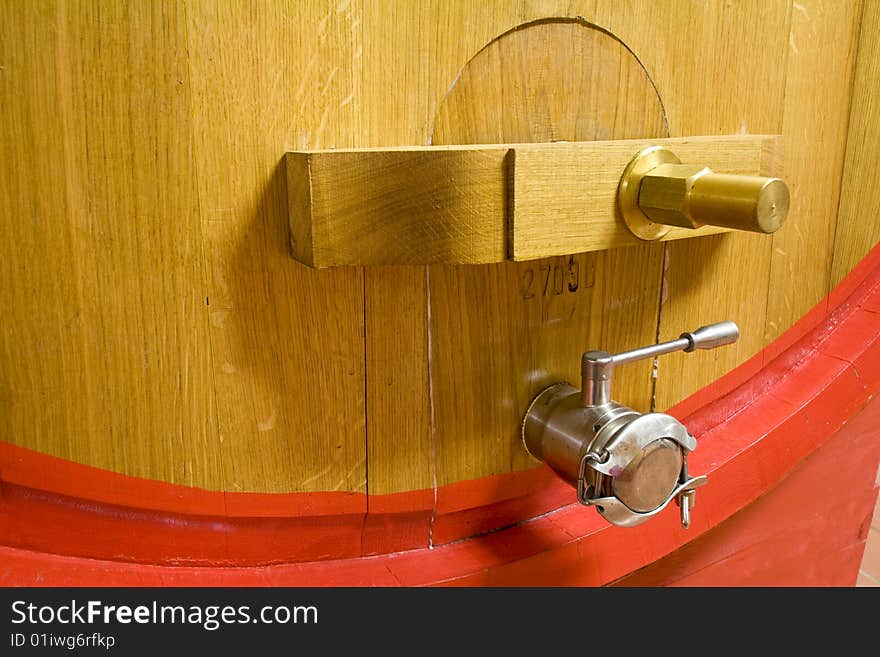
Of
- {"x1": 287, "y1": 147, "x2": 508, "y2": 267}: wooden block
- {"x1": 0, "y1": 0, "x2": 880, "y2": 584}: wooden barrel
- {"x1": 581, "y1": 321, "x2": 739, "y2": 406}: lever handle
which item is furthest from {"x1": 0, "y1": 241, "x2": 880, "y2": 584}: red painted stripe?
Result: {"x1": 287, "y1": 147, "x2": 508, "y2": 267}: wooden block

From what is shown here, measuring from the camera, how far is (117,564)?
589 mm

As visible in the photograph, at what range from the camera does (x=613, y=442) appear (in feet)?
2.02

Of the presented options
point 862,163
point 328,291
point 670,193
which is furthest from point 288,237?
point 862,163

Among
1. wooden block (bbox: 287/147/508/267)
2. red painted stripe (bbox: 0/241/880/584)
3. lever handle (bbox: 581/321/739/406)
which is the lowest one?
red painted stripe (bbox: 0/241/880/584)

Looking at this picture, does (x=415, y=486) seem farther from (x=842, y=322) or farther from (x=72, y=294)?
(x=842, y=322)

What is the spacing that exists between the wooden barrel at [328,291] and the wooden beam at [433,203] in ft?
0.13

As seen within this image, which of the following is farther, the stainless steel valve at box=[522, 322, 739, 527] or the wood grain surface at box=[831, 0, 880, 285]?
the wood grain surface at box=[831, 0, 880, 285]

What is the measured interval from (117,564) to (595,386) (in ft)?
1.28

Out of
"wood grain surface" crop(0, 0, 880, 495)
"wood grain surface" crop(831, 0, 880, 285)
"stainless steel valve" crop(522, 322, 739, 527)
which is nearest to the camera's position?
"wood grain surface" crop(0, 0, 880, 495)

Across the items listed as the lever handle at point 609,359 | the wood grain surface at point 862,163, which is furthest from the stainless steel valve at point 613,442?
the wood grain surface at point 862,163

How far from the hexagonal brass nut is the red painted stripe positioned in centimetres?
26

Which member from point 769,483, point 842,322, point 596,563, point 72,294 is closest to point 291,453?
point 72,294

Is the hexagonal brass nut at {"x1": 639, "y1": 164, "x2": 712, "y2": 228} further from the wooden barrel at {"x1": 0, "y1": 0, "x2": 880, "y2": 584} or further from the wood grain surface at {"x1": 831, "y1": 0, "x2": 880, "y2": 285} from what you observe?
the wood grain surface at {"x1": 831, "y1": 0, "x2": 880, "y2": 285}

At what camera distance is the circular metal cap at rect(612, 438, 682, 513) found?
62 centimetres
